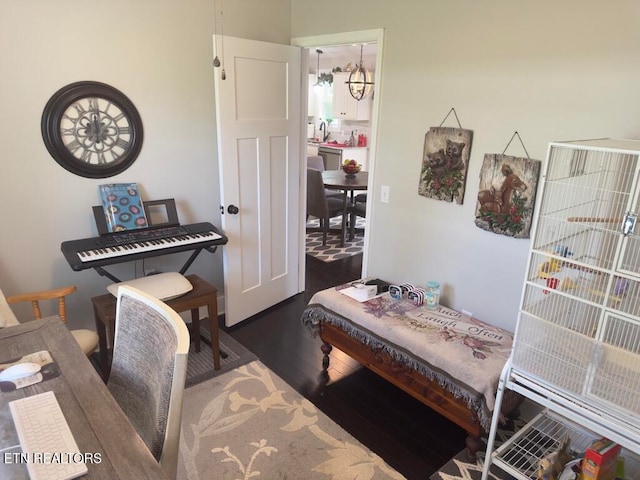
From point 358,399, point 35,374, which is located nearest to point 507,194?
point 358,399

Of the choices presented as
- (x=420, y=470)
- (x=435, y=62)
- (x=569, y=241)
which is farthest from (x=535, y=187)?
(x=420, y=470)

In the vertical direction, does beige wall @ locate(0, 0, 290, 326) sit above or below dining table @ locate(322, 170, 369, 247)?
above

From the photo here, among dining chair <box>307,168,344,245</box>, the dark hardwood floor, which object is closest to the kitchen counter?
dining chair <box>307,168,344,245</box>

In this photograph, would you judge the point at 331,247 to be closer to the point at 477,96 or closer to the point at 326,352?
the point at 326,352

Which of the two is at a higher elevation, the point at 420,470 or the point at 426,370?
the point at 426,370

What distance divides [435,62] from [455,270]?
121cm

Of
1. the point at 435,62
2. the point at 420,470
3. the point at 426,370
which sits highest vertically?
the point at 435,62

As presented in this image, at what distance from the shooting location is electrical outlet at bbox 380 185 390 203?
2998 millimetres

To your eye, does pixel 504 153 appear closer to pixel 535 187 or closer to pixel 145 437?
pixel 535 187

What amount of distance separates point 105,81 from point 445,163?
6.82 feet

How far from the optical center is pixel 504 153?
7.68ft

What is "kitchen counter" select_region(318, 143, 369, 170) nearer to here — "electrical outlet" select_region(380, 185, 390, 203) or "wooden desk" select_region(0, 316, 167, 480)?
"electrical outlet" select_region(380, 185, 390, 203)

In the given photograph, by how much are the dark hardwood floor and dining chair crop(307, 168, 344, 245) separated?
1701mm

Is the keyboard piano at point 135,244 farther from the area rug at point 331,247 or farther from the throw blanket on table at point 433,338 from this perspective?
the area rug at point 331,247
